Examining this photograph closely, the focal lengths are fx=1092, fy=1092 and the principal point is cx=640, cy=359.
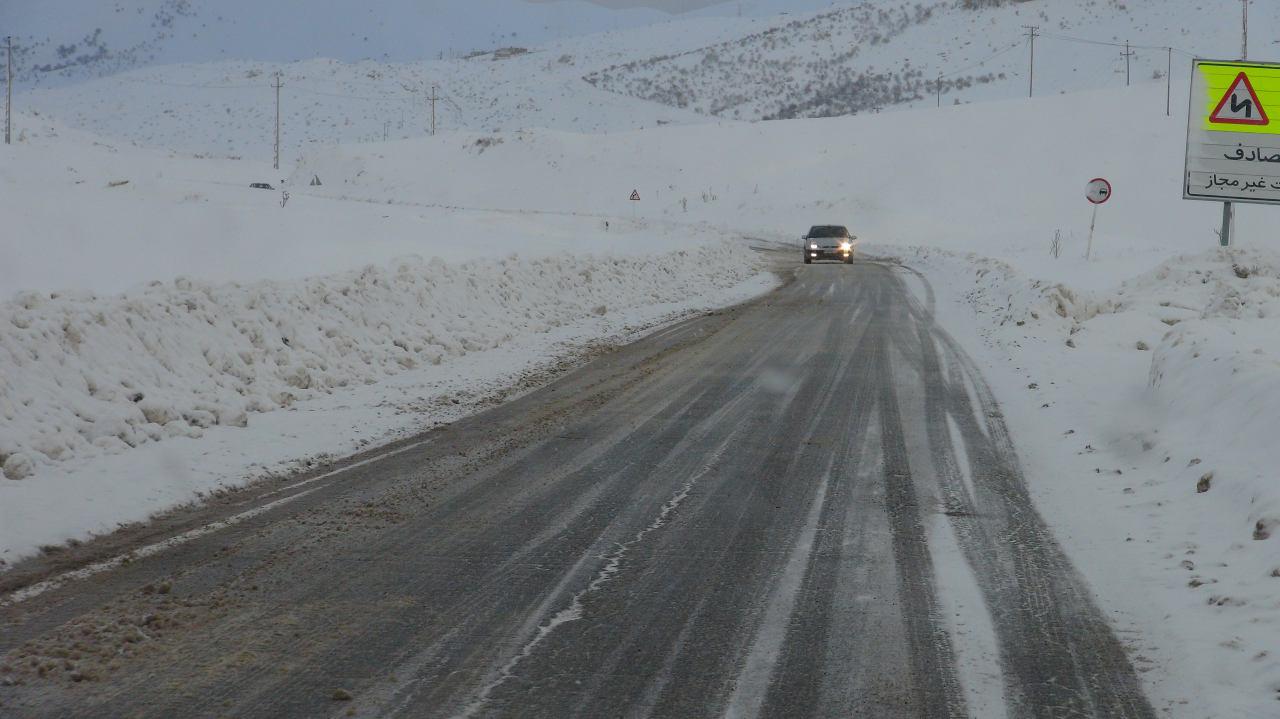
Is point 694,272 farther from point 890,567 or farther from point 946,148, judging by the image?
point 946,148

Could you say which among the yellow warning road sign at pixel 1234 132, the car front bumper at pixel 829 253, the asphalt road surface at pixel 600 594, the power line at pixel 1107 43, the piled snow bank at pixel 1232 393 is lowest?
the asphalt road surface at pixel 600 594

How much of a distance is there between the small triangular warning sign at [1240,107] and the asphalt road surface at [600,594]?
10.7 m

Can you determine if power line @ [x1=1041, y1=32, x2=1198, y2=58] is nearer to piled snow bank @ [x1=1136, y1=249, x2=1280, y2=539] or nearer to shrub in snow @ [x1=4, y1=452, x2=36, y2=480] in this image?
piled snow bank @ [x1=1136, y1=249, x2=1280, y2=539]

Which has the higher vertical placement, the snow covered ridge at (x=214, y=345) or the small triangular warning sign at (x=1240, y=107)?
the small triangular warning sign at (x=1240, y=107)

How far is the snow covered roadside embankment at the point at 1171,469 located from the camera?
4852mm

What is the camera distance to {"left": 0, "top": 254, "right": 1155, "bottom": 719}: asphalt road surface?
4336 mm

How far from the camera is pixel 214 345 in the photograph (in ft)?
35.8

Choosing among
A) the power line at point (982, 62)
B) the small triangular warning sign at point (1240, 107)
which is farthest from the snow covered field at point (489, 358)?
the power line at point (982, 62)

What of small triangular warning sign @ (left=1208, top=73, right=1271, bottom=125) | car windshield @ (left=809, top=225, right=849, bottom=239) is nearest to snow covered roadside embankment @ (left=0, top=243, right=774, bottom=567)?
small triangular warning sign @ (left=1208, top=73, right=1271, bottom=125)

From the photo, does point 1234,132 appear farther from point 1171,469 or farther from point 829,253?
point 829,253

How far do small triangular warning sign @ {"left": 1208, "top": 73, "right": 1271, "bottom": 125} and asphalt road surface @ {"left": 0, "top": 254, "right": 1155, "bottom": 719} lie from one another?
10.7 m

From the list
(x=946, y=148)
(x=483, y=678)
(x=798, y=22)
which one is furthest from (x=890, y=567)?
(x=798, y=22)

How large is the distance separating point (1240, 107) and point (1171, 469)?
458 inches

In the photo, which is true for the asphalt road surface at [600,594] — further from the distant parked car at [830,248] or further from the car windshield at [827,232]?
the car windshield at [827,232]
